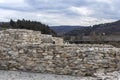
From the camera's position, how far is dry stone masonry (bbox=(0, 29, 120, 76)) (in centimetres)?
1159

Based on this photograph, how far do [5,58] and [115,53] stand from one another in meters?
4.32

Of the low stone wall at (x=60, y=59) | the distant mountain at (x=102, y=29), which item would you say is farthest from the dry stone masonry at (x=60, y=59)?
the distant mountain at (x=102, y=29)

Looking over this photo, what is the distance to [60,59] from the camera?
12.1 meters

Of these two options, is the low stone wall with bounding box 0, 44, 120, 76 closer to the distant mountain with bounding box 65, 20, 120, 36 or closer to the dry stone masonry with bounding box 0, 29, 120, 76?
the dry stone masonry with bounding box 0, 29, 120, 76

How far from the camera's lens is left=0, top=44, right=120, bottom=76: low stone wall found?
11.6m

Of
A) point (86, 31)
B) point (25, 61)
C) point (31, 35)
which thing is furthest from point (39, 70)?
point (86, 31)

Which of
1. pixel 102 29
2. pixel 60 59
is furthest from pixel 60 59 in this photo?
pixel 102 29

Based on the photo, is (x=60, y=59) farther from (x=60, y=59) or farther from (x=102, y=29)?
(x=102, y=29)

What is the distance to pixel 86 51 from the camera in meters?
11.9

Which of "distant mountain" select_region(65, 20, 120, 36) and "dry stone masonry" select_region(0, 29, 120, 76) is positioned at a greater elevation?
"distant mountain" select_region(65, 20, 120, 36)

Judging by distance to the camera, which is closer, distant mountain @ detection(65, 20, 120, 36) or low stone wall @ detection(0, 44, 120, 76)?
low stone wall @ detection(0, 44, 120, 76)

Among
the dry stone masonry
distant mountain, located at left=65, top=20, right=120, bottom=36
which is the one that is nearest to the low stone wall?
the dry stone masonry

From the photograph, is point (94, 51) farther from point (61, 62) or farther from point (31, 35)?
point (31, 35)

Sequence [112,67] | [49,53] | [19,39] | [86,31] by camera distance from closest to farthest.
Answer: [112,67]
[49,53]
[19,39]
[86,31]
